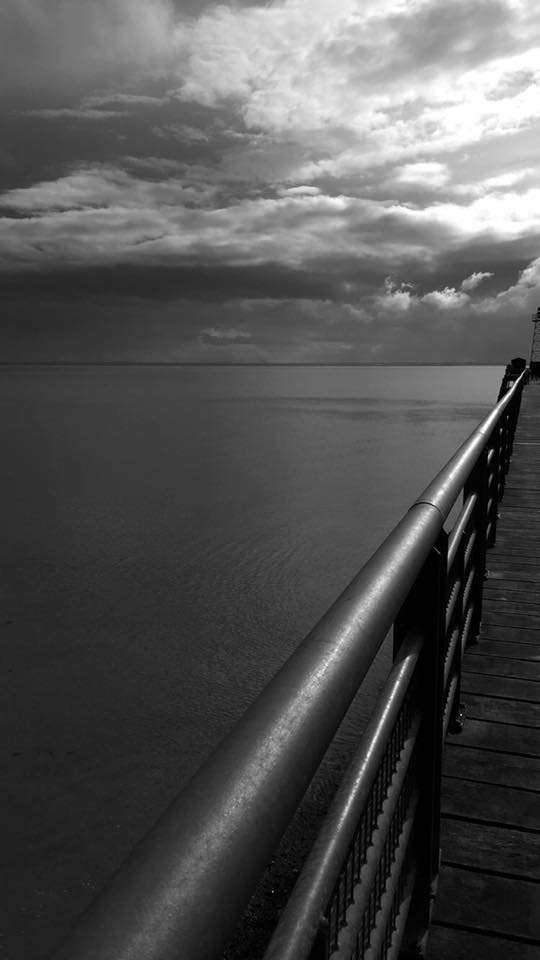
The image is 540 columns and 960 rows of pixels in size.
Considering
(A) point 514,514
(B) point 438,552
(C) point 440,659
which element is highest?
(B) point 438,552

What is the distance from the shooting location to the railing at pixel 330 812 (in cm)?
54

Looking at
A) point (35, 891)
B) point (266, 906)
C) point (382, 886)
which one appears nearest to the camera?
point (382, 886)

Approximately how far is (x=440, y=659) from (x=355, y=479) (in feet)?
88.2

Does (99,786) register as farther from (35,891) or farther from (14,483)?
(14,483)

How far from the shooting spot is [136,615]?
12008 mm

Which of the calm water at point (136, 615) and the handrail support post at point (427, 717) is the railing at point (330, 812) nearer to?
the handrail support post at point (427, 717)

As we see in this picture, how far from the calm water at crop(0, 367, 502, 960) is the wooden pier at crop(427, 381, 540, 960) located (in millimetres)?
3798

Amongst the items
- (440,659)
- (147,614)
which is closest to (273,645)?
(147,614)

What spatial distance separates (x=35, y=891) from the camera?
18.6 feet

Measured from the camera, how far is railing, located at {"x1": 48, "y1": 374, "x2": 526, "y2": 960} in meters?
0.54

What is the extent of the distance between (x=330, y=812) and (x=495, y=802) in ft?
5.25

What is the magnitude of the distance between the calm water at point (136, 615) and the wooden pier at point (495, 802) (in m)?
3.80

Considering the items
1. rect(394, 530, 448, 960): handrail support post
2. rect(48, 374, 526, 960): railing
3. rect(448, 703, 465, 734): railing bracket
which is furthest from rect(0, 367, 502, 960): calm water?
rect(48, 374, 526, 960): railing

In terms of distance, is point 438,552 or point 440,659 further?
point 440,659
